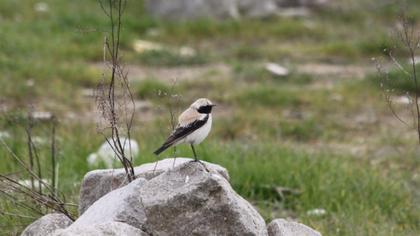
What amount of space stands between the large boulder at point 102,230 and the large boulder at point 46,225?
74 centimetres

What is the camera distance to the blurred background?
22.9ft

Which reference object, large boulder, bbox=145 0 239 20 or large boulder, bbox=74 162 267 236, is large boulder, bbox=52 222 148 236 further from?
large boulder, bbox=145 0 239 20

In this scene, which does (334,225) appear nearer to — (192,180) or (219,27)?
(192,180)

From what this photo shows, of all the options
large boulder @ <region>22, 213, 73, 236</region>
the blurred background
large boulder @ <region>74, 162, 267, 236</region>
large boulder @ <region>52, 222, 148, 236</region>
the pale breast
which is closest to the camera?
large boulder @ <region>52, 222, 148, 236</region>

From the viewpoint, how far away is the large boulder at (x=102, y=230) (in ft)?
12.9

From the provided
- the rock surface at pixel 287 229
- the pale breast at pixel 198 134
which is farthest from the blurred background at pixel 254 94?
the rock surface at pixel 287 229

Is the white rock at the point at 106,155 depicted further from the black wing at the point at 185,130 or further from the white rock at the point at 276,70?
the white rock at the point at 276,70

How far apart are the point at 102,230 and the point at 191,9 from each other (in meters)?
10.3

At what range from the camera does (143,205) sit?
4.42 m

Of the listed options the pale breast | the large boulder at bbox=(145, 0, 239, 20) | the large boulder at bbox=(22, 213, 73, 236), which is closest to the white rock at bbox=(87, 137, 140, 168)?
the large boulder at bbox=(22, 213, 73, 236)

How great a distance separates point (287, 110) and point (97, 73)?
249cm

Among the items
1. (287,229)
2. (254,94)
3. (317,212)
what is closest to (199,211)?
(287,229)

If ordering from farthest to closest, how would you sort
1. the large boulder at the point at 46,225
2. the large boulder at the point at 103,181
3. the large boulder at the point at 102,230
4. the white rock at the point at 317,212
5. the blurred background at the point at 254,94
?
1. the blurred background at the point at 254,94
2. the white rock at the point at 317,212
3. the large boulder at the point at 103,181
4. the large boulder at the point at 46,225
5. the large boulder at the point at 102,230

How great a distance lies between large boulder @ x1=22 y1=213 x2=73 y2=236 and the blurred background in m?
0.67
